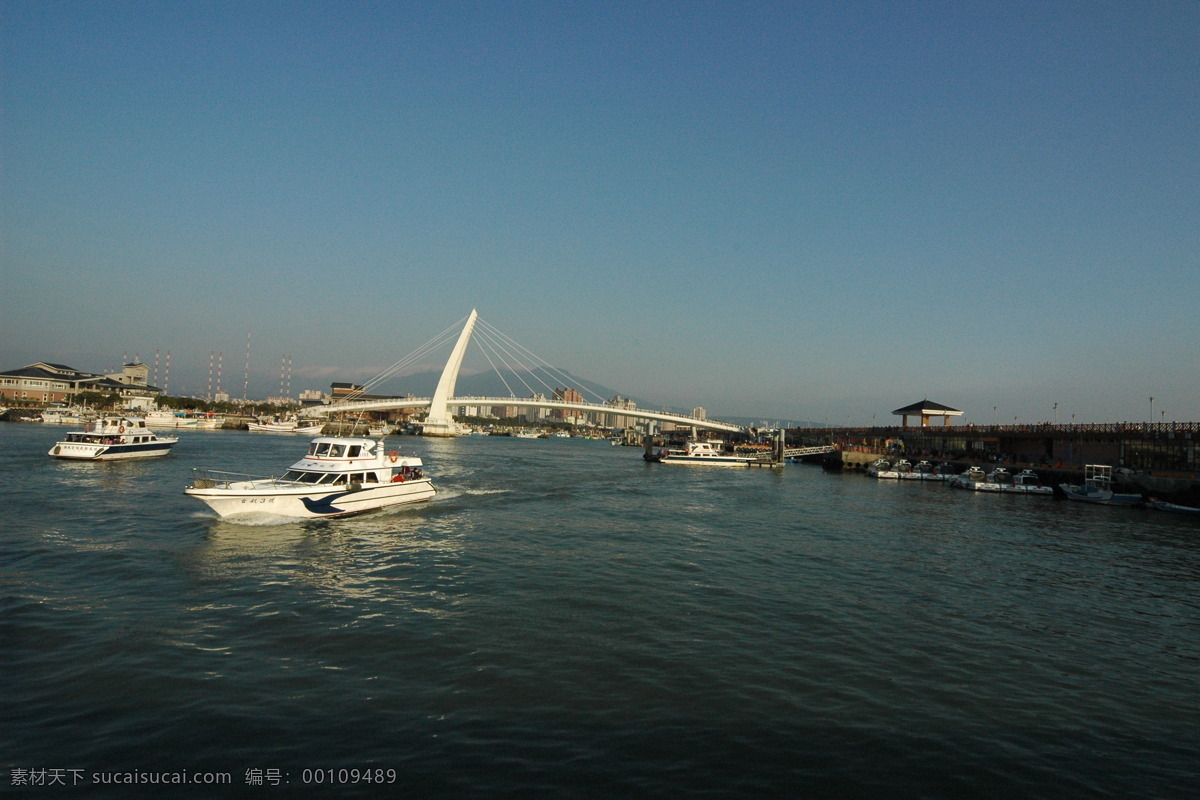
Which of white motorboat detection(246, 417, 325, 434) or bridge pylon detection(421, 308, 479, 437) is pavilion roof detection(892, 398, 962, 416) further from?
white motorboat detection(246, 417, 325, 434)

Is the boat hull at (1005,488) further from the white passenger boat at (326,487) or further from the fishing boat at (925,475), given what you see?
the white passenger boat at (326,487)

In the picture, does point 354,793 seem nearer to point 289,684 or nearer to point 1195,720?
point 289,684

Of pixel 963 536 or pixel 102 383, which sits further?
pixel 102 383

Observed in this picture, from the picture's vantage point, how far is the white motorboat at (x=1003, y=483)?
40.2 metres

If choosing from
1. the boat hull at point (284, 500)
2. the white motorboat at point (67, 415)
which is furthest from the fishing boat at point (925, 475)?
the white motorboat at point (67, 415)

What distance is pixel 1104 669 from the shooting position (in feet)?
31.2

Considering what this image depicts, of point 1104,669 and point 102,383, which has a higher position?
point 102,383

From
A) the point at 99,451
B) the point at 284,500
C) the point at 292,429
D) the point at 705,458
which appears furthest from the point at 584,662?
the point at 292,429

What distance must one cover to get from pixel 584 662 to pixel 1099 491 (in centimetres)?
4026

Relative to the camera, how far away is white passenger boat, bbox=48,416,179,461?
1430 inches

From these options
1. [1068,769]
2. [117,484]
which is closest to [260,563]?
[1068,769]

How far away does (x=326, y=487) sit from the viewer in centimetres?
1902

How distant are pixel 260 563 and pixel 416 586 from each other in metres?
4.09

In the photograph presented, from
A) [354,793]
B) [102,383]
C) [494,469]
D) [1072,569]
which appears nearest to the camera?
[354,793]
